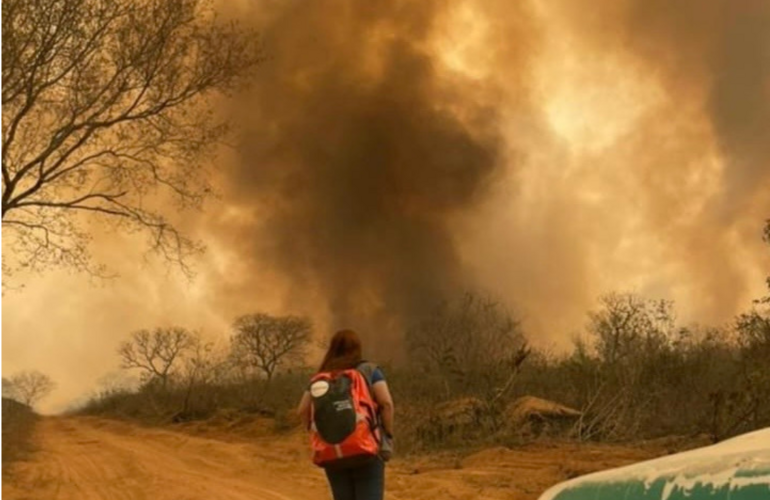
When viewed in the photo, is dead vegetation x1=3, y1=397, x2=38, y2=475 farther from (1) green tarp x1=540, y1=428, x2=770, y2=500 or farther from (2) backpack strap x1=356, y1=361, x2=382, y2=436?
(1) green tarp x1=540, y1=428, x2=770, y2=500

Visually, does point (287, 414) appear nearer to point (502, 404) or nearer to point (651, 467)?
point (502, 404)

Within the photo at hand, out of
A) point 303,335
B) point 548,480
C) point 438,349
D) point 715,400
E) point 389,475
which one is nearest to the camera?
point 548,480

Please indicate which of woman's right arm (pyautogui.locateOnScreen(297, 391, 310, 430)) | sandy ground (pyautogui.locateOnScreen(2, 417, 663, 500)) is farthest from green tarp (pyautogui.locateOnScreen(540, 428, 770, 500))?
sandy ground (pyautogui.locateOnScreen(2, 417, 663, 500))

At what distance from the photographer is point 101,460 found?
18656mm

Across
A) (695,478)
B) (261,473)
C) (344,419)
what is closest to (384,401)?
(344,419)

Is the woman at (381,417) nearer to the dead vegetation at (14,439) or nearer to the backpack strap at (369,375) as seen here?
the backpack strap at (369,375)

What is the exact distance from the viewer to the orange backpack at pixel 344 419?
15.5 feet

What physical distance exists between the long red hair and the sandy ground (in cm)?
710

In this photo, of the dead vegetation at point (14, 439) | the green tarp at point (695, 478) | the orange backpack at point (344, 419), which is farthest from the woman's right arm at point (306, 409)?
the dead vegetation at point (14, 439)

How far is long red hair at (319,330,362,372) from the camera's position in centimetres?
487

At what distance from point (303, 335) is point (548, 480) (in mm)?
50229

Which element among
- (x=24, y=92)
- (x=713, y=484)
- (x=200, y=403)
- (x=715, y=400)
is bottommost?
(x=713, y=484)

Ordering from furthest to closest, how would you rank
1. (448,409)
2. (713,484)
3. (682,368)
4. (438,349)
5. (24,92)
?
(438,349)
(682,368)
(448,409)
(24,92)
(713,484)

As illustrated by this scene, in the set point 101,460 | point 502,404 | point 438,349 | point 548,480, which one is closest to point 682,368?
point 502,404
